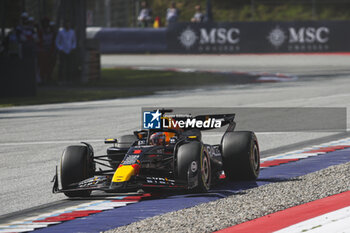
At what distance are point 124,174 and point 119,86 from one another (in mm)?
16848

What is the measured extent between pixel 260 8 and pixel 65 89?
22.3 metres

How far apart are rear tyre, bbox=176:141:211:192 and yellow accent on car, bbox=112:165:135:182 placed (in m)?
0.46

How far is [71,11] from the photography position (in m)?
25.8

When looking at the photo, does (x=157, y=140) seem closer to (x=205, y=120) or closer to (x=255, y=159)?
(x=205, y=120)

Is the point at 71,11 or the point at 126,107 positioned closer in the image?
the point at 126,107

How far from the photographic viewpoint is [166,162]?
26.7 feet

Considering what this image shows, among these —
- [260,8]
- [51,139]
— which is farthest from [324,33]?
[51,139]

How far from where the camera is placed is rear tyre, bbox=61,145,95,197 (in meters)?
8.07

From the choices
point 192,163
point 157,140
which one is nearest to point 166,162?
point 157,140

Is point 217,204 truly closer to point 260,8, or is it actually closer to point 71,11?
point 71,11

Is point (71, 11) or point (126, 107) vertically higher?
point (71, 11)

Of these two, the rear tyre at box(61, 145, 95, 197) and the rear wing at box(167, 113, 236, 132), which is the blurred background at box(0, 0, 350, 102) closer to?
the rear wing at box(167, 113, 236, 132)

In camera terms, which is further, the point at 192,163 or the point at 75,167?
the point at 75,167

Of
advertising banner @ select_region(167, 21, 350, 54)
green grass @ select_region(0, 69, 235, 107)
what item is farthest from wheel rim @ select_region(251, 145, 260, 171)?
advertising banner @ select_region(167, 21, 350, 54)
